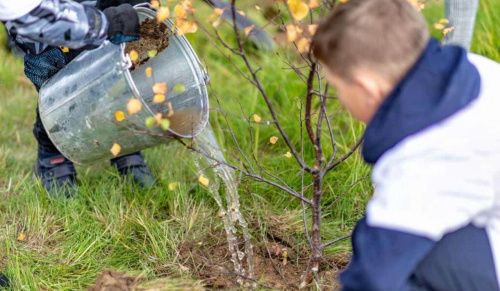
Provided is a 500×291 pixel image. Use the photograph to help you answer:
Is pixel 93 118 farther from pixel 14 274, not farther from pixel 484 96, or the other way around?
pixel 484 96

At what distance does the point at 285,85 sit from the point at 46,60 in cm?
136

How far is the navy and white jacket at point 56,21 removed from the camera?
7.59 ft

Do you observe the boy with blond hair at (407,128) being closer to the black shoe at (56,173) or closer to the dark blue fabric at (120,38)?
the dark blue fabric at (120,38)

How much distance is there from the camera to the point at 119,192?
305 cm

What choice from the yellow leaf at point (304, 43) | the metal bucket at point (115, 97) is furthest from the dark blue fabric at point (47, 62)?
the yellow leaf at point (304, 43)

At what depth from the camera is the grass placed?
2682 millimetres

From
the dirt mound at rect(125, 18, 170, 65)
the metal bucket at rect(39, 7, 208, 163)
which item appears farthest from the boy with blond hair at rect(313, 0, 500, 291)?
the dirt mound at rect(125, 18, 170, 65)

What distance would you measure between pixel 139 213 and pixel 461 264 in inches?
53.4

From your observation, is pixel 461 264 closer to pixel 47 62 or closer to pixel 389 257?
pixel 389 257

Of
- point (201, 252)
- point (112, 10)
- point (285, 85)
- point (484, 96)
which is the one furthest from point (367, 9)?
point (285, 85)

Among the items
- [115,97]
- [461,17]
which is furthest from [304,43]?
[461,17]

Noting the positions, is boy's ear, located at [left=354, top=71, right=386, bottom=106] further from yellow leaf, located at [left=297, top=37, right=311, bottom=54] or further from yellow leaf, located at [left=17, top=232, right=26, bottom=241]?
yellow leaf, located at [left=17, top=232, right=26, bottom=241]

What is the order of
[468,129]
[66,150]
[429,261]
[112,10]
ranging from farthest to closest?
1. [66,150]
2. [112,10]
3. [429,261]
4. [468,129]

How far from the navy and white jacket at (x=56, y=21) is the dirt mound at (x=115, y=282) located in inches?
27.7
